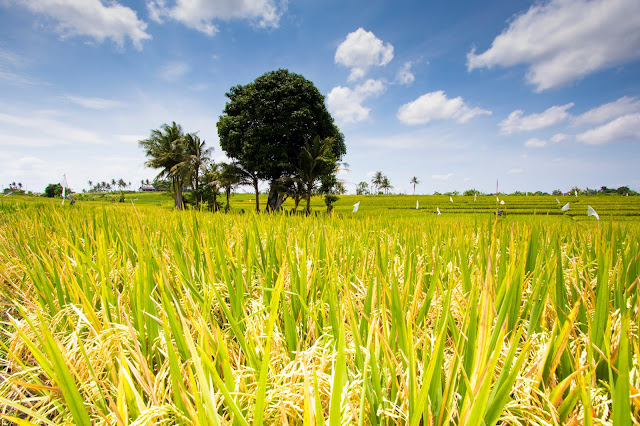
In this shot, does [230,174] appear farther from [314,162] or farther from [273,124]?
[314,162]

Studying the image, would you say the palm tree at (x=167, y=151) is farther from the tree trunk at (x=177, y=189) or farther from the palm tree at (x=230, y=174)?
the palm tree at (x=230, y=174)

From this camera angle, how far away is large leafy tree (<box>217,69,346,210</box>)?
54.4ft

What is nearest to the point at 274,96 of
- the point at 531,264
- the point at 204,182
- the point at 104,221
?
the point at 204,182

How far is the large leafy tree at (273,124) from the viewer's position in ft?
54.4

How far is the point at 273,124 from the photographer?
1706 centimetres

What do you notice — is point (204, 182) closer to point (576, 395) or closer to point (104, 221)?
point (104, 221)

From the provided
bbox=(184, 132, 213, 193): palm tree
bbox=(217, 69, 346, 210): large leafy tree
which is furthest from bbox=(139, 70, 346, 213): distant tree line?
bbox=(184, 132, 213, 193): palm tree

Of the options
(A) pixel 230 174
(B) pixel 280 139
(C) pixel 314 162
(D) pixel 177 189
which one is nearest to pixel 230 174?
(A) pixel 230 174

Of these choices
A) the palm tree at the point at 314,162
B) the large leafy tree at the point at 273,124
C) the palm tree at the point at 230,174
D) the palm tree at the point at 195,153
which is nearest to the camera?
the palm tree at the point at 314,162

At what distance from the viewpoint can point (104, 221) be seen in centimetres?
286

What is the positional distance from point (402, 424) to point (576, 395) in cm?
39

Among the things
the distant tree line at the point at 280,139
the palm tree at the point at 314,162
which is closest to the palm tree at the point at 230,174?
the distant tree line at the point at 280,139

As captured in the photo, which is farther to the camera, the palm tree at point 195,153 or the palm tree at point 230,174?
the palm tree at point 195,153

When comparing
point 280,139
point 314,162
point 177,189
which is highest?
point 280,139
